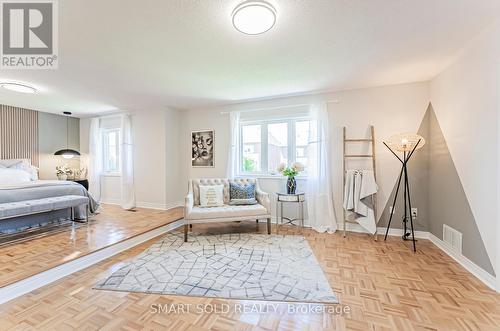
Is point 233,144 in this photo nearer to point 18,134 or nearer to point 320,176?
point 320,176

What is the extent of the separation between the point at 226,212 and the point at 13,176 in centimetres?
378

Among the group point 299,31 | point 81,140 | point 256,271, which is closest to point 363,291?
point 256,271

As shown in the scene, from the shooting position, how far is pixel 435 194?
3025mm

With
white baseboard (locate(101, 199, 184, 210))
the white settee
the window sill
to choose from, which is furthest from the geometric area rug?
the window sill

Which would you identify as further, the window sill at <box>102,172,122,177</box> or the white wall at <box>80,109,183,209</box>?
the window sill at <box>102,172,122,177</box>

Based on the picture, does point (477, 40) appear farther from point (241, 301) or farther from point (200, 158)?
point (200, 158)

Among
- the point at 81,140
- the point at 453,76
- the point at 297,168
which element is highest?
the point at 453,76

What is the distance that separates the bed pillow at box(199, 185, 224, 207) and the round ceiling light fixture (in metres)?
2.44

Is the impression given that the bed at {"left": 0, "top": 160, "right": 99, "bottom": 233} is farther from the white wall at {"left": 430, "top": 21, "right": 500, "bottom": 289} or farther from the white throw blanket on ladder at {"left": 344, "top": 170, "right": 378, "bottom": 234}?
the white wall at {"left": 430, "top": 21, "right": 500, "bottom": 289}

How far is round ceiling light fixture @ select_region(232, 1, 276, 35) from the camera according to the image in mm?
1583

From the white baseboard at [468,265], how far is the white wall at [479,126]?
0.12 m

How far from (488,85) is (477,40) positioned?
0.48 meters

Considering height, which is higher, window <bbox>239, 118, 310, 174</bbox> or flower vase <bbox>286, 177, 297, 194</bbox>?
window <bbox>239, 118, 310, 174</bbox>

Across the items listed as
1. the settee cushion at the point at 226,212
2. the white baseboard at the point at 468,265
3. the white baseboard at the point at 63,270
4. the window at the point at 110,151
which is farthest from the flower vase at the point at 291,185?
the window at the point at 110,151
